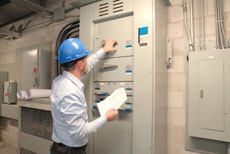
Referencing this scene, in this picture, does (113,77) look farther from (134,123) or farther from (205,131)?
(205,131)

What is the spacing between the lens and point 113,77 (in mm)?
1305

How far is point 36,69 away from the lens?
219 cm

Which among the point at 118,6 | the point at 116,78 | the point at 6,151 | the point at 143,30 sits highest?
the point at 118,6

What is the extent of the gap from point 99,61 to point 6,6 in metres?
2.11

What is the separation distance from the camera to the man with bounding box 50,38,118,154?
94 cm

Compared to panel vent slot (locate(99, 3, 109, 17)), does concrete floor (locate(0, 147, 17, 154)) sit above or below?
below

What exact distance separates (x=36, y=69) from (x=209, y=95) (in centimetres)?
211

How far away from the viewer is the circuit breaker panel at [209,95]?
115 cm

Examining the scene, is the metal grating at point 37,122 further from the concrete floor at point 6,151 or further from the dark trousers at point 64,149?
the concrete floor at point 6,151

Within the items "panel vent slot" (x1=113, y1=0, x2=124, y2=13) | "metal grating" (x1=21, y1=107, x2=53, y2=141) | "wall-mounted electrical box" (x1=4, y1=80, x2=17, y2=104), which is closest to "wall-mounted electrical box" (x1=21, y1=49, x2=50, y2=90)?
"metal grating" (x1=21, y1=107, x2=53, y2=141)

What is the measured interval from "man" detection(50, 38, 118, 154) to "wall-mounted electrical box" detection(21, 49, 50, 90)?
1.29 metres

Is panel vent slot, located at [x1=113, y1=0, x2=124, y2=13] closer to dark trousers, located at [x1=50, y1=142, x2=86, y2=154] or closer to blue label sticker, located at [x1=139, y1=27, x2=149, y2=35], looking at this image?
blue label sticker, located at [x1=139, y1=27, x2=149, y2=35]

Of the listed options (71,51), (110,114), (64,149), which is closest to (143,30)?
(71,51)

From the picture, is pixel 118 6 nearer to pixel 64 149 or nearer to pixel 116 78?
pixel 116 78
